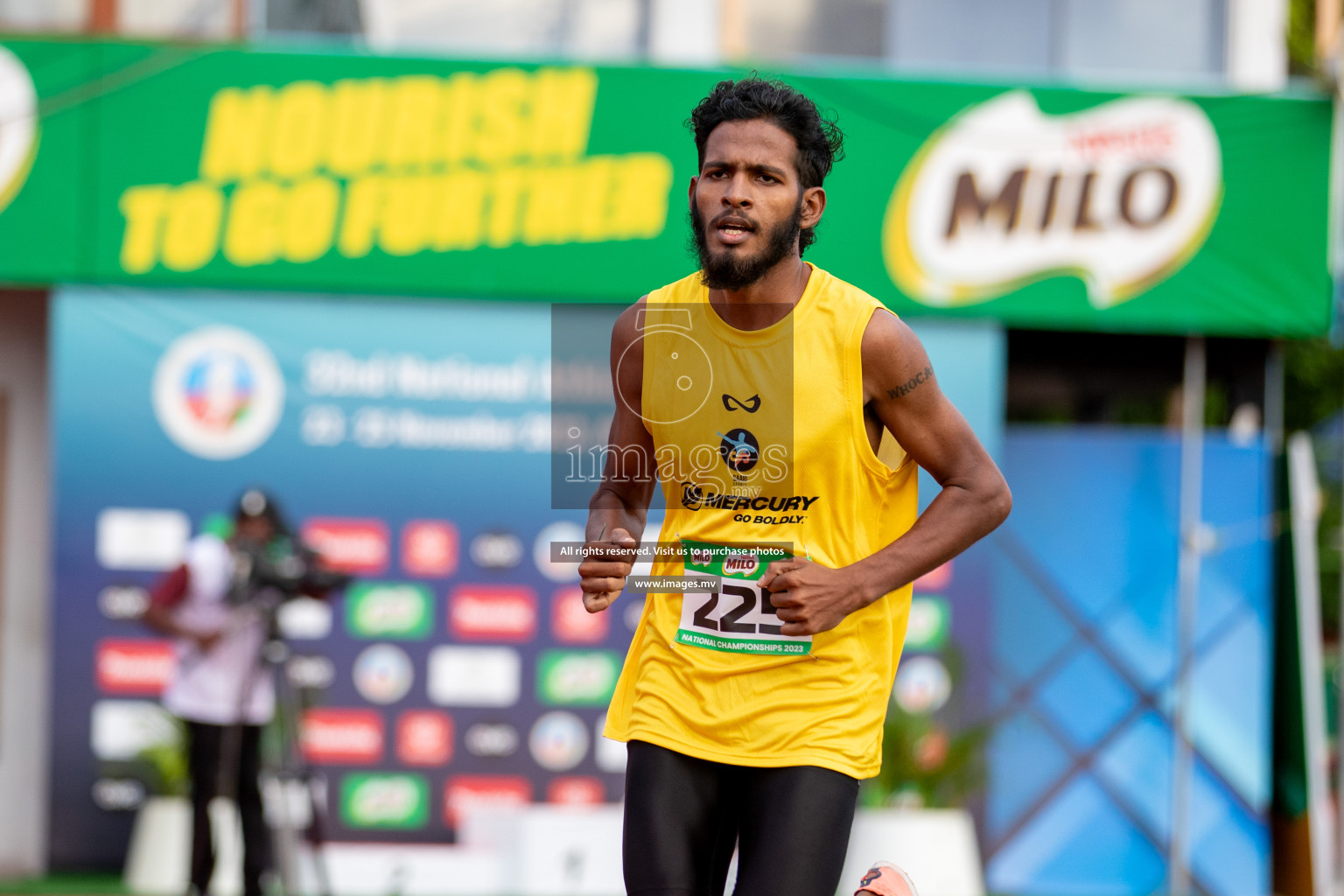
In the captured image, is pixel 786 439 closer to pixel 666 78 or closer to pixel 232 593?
pixel 232 593

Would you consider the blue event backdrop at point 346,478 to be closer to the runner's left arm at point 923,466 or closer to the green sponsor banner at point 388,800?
the green sponsor banner at point 388,800

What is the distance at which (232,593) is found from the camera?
628cm

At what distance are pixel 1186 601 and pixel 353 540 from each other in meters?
4.52

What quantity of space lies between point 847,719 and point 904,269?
5.40 meters

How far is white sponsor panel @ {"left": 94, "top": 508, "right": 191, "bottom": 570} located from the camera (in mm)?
7598

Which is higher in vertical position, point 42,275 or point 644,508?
point 42,275

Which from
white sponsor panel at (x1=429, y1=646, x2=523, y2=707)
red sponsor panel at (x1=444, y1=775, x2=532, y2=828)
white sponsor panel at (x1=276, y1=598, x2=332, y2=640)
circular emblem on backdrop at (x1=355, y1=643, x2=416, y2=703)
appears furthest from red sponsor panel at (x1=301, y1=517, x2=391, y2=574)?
red sponsor panel at (x1=444, y1=775, x2=532, y2=828)

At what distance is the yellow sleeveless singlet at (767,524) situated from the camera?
8.88 feet

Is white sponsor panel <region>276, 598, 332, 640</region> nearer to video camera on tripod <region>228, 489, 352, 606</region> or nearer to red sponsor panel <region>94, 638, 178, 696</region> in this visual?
red sponsor panel <region>94, 638, 178, 696</region>

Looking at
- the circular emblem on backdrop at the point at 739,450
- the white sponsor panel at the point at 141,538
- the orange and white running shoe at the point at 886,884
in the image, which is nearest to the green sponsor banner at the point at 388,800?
the white sponsor panel at the point at 141,538

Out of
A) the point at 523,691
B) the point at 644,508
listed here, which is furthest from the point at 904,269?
the point at 644,508

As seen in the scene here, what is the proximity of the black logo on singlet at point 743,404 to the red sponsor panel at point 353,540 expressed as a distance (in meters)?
5.25

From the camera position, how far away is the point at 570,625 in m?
7.78

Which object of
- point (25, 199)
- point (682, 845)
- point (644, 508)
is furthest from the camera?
point (25, 199)
